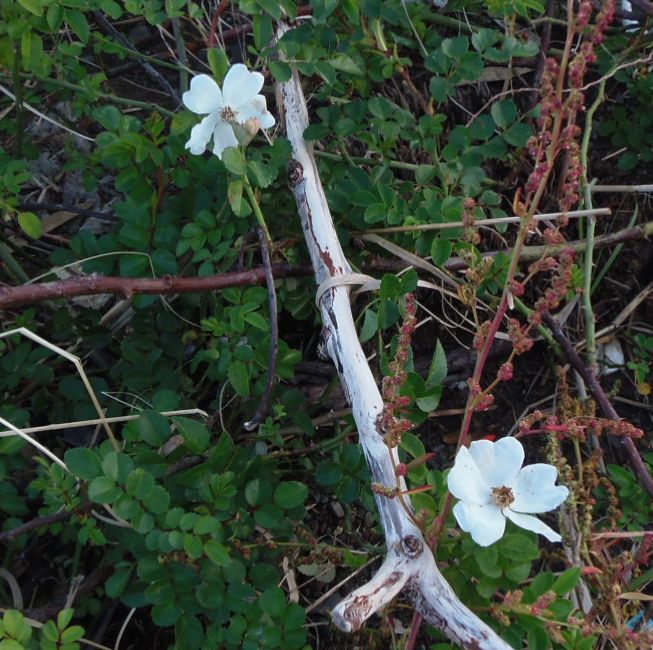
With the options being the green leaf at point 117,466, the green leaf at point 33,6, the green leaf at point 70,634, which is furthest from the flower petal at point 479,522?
the green leaf at point 33,6

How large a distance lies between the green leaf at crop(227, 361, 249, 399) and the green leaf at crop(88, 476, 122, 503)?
383mm

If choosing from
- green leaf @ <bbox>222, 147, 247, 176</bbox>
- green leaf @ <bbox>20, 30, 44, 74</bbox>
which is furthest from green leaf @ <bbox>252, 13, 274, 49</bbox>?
green leaf @ <bbox>20, 30, 44, 74</bbox>

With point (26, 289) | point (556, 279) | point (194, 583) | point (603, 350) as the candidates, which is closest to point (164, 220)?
point (26, 289)

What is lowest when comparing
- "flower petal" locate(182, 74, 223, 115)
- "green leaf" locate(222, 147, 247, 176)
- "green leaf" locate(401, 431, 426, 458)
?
"green leaf" locate(401, 431, 426, 458)

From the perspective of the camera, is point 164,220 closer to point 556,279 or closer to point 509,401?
A: point 556,279

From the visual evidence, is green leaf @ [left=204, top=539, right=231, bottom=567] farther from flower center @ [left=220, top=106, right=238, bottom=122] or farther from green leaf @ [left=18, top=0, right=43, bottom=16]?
green leaf @ [left=18, top=0, right=43, bottom=16]

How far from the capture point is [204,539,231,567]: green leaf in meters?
1.37

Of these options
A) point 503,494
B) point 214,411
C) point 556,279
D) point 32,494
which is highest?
point 556,279

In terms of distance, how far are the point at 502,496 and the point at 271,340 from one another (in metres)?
0.68

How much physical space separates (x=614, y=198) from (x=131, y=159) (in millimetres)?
1561

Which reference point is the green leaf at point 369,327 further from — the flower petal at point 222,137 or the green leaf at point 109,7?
the green leaf at point 109,7

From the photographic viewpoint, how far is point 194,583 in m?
1.45

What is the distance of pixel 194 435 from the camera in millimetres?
1521

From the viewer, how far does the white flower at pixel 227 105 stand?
1581 millimetres
